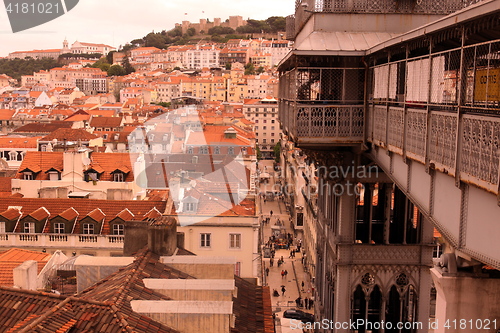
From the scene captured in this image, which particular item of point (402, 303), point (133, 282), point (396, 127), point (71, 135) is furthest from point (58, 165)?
point (396, 127)

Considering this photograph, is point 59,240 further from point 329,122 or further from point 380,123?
point 380,123

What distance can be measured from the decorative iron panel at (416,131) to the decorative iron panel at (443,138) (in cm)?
20

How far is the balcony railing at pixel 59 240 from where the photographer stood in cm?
2166

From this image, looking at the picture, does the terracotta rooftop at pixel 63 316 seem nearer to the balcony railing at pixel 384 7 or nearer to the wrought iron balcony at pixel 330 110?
the wrought iron balcony at pixel 330 110

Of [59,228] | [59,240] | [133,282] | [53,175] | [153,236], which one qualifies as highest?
[153,236]

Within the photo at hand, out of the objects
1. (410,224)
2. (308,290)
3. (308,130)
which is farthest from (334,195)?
(308,290)

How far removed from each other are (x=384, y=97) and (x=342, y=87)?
3.68ft

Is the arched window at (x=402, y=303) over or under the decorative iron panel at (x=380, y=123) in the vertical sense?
under

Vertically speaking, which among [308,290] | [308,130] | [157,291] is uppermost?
[308,130]

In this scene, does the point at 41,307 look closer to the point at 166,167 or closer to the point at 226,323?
the point at 226,323

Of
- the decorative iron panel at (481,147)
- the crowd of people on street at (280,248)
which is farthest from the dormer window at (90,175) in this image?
the decorative iron panel at (481,147)

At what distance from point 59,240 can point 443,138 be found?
18240 millimetres

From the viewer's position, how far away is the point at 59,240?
71.9 feet

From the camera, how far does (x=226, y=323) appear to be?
8.66m
